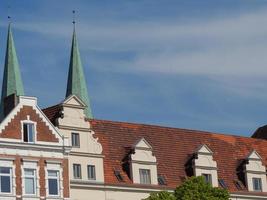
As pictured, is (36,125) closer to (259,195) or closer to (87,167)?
(87,167)

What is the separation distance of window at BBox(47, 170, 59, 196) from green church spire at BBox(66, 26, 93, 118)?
195ft

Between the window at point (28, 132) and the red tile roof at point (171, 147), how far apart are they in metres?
6.10

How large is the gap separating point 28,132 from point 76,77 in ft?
212

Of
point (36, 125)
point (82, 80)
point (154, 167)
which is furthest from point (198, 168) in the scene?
point (82, 80)

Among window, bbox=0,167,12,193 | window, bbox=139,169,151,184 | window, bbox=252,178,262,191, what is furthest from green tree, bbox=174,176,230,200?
window, bbox=252,178,262,191

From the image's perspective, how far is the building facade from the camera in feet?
249

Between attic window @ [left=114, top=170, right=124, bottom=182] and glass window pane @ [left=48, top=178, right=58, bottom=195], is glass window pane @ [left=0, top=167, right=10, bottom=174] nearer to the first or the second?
glass window pane @ [left=48, top=178, right=58, bottom=195]

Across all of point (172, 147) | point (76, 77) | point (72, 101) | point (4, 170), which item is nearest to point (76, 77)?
point (76, 77)

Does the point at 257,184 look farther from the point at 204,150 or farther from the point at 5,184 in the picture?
the point at 5,184

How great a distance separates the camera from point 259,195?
9294cm

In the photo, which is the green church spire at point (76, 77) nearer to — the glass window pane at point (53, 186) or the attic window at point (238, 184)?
the attic window at point (238, 184)

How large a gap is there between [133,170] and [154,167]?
269 cm

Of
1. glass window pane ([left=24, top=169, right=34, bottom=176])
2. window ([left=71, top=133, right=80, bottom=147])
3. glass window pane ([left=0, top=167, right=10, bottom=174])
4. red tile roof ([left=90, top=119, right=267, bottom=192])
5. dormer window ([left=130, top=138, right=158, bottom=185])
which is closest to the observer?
glass window pane ([left=0, top=167, right=10, bottom=174])

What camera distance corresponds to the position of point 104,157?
84.4 metres
